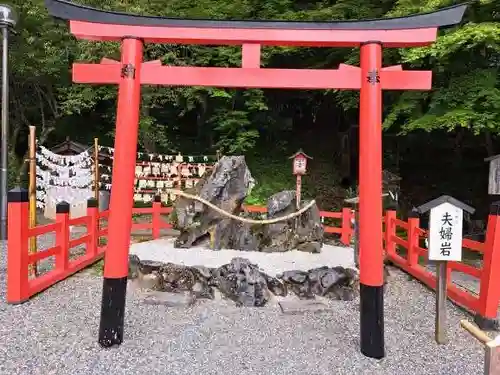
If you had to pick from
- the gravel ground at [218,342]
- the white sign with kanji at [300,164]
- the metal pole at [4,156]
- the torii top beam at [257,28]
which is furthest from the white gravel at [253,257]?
the torii top beam at [257,28]

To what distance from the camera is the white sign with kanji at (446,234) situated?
4027 mm

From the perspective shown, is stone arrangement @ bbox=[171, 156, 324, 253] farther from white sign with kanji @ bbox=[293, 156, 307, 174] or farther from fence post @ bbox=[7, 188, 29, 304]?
fence post @ bbox=[7, 188, 29, 304]

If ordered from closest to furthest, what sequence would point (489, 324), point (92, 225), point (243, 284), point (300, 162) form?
point (489, 324) < point (243, 284) < point (92, 225) < point (300, 162)

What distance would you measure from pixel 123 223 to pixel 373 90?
273cm

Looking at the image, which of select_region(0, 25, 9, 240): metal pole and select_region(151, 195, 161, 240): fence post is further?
select_region(151, 195, 161, 240): fence post

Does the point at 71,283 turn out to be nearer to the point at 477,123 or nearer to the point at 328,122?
the point at 477,123

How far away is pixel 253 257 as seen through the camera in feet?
24.9

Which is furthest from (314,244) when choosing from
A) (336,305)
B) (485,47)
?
(485,47)

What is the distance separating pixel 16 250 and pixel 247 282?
113 inches

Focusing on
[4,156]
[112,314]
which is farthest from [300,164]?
[112,314]

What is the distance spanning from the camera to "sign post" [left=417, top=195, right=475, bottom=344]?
4031 millimetres

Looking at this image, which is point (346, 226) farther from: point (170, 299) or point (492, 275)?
point (170, 299)

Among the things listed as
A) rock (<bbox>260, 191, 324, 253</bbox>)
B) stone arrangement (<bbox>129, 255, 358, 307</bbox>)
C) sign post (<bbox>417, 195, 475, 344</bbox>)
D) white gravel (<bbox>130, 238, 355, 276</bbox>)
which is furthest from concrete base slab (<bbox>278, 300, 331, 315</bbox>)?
rock (<bbox>260, 191, 324, 253</bbox>)

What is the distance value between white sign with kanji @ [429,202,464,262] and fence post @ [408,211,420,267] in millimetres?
2758
